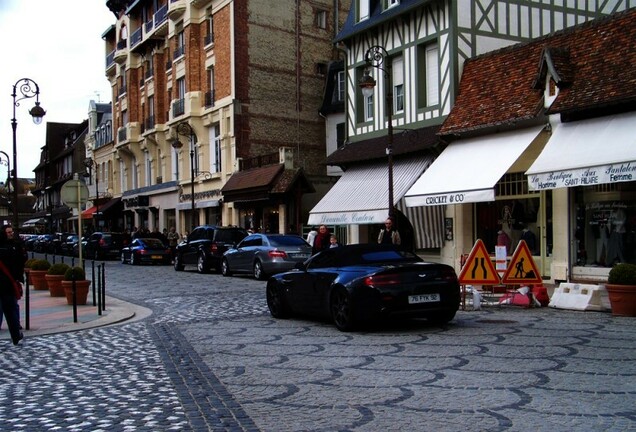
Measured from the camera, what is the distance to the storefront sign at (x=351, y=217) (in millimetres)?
23734

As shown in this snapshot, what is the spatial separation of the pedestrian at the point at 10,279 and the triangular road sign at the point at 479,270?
8.29 metres

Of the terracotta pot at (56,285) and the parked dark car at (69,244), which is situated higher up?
the parked dark car at (69,244)

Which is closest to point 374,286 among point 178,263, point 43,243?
point 178,263

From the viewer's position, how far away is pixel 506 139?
20312mm

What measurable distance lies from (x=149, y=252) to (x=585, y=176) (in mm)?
23996

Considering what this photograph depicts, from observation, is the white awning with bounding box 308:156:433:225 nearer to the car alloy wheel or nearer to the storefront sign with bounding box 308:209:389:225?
the storefront sign with bounding box 308:209:389:225

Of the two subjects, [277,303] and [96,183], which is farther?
[96,183]

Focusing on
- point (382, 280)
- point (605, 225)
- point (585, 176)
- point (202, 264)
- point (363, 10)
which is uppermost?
point (363, 10)

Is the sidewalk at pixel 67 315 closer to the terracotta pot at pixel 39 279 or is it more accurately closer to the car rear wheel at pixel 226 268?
the terracotta pot at pixel 39 279

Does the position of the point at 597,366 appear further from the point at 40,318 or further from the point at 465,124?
the point at 465,124

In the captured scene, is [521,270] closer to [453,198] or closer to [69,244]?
[453,198]

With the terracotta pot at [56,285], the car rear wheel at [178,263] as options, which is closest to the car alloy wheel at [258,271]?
the terracotta pot at [56,285]

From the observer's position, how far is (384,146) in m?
25.6

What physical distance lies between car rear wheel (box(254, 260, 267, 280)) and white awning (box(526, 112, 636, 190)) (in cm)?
961
